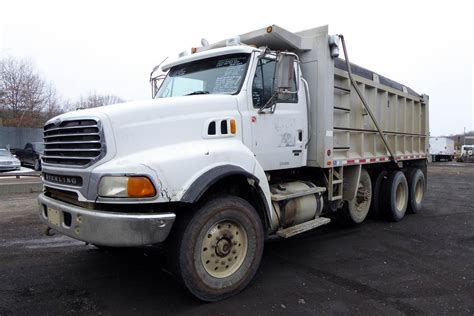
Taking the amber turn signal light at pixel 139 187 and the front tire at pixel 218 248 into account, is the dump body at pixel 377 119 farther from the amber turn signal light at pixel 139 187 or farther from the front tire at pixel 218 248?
the amber turn signal light at pixel 139 187

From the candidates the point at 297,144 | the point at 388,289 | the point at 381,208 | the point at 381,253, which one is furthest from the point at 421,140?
the point at 388,289

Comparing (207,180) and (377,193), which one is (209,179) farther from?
(377,193)

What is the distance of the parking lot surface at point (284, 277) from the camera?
12.8 ft

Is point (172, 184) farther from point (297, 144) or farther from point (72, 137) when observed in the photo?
point (297, 144)

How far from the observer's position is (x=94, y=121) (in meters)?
3.67

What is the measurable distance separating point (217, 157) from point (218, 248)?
956 mm

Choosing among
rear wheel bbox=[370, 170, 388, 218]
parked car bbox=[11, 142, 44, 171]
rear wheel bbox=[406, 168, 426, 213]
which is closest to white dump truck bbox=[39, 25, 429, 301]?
rear wheel bbox=[370, 170, 388, 218]

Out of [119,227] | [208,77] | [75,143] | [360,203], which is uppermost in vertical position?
[208,77]

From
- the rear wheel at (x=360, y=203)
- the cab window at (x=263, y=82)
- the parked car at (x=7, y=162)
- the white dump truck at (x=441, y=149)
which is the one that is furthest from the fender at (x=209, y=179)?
the white dump truck at (x=441, y=149)

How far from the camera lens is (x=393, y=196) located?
26.9 feet

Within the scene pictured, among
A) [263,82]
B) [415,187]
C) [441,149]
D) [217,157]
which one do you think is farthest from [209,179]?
[441,149]

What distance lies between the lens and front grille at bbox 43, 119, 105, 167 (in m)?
3.65

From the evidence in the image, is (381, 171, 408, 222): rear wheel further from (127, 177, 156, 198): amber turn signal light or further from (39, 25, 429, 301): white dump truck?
(127, 177, 156, 198): amber turn signal light

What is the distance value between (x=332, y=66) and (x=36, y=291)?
16.2ft
